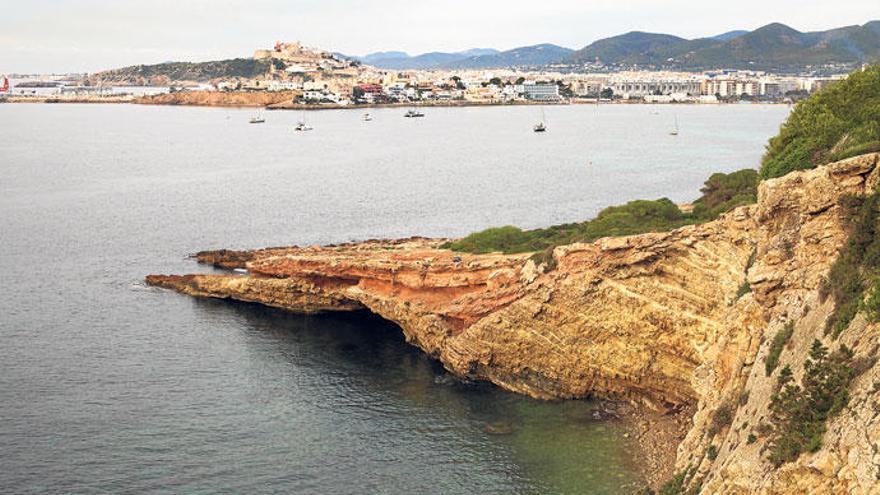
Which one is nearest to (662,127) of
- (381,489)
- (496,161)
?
(496,161)

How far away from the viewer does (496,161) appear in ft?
370

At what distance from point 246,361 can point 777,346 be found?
2559 cm

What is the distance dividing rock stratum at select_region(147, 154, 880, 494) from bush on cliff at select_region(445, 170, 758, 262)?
2.52 meters

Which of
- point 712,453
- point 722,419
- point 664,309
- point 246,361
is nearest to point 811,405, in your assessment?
point 712,453

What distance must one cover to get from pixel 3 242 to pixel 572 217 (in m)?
41.0

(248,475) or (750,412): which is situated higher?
(750,412)

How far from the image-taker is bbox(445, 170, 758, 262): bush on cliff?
37500 mm

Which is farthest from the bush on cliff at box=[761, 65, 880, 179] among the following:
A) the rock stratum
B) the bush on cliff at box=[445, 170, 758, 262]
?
the bush on cliff at box=[445, 170, 758, 262]

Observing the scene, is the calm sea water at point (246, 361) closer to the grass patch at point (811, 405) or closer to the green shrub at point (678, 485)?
the green shrub at point (678, 485)

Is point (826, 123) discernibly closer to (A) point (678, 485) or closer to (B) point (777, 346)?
(B) point (777, 346)

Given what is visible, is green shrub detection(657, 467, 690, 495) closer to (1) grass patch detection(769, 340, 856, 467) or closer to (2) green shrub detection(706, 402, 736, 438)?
(2) green shrub detection(706, 402, 736, 438)

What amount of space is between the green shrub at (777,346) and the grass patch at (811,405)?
184 cm

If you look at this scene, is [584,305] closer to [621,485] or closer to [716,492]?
[621,485]

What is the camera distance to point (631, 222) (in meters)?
39.6
